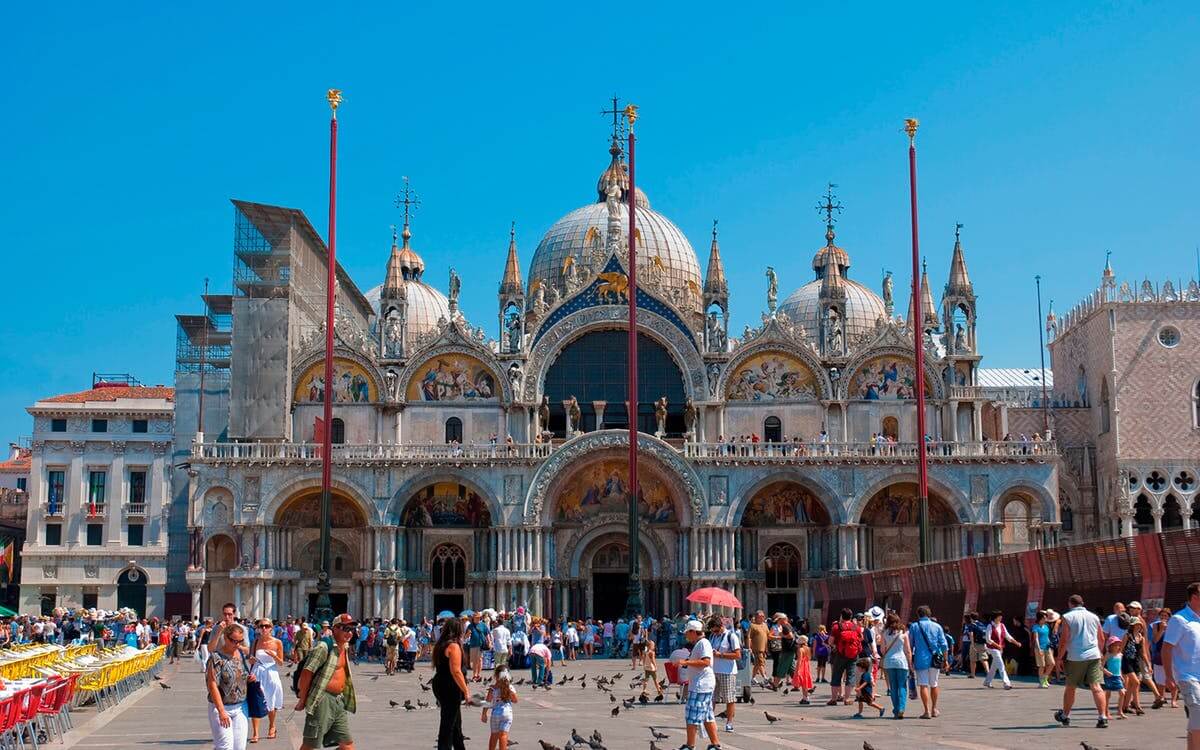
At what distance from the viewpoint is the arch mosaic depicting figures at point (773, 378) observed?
5919cm

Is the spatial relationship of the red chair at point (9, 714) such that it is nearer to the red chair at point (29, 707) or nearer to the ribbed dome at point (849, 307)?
the red chair at point (29, 707)

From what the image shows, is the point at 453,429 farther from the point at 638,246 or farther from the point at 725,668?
the point at 725,668

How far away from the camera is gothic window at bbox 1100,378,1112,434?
63972 mm

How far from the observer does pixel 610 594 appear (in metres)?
58.3

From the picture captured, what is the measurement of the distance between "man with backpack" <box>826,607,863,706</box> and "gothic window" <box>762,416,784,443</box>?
1242 inches

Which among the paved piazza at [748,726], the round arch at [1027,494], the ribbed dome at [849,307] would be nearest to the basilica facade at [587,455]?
the round arch at [1027,494]

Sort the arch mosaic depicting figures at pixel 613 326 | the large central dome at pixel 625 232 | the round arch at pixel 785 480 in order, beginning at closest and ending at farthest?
1. the round arch at pixel 785 480
2. the arch mosaic depicting figures at pixel 613 326
3. the large central dome at pixel 625 232

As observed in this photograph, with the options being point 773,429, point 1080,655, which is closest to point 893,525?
point 773,429

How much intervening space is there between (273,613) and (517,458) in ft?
34.6

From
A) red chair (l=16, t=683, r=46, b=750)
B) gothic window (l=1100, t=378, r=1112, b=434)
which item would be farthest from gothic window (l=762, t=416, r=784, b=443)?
red chair (l=16, t=683, r=46, b=750)

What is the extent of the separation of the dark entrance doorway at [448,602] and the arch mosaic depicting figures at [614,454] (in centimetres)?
522

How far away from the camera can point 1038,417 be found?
6775 cm

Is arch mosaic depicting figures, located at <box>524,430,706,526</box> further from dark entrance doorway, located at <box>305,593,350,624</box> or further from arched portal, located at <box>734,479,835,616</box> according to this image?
dark entrance doorway, located at <box>305,593,350,624</box>

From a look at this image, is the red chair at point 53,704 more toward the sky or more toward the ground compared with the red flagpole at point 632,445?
more toward the ground
